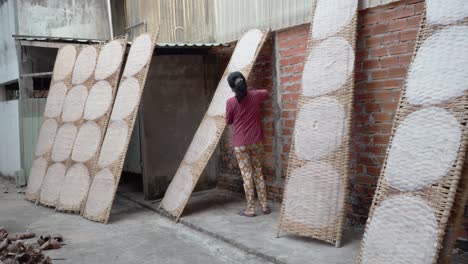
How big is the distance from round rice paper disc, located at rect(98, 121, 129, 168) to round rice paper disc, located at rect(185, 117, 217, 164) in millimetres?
872

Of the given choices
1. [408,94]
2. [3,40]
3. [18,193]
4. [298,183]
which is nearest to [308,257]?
[298,183]

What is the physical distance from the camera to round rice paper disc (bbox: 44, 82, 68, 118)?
20.1 feet

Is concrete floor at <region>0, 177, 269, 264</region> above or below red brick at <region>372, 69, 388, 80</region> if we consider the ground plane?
below

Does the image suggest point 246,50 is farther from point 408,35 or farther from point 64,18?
point 64,18

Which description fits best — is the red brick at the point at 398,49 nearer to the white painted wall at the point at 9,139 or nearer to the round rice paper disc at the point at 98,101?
the round rice paper disc at the point at 98,101

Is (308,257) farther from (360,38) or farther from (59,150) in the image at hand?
(59,150)

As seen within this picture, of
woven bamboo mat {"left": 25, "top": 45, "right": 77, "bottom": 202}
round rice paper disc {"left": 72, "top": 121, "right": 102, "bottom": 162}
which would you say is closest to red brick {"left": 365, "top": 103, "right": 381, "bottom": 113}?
round rice paper disc {"left": 72, "top": 121, "right": 102, "bottom": 162}

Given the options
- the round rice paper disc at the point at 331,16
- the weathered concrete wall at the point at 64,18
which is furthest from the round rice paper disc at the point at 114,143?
the weathered concrete wall at the point at 64,18

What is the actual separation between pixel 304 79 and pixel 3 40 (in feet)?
24.6

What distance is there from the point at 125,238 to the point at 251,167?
167 cm

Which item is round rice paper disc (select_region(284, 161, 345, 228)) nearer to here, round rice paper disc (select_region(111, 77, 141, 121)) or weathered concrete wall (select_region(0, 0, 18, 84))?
round rice paper disc (select_region(111, 77, 141, 121))

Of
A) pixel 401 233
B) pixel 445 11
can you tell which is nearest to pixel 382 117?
pixel 445 11

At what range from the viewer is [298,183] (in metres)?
3.88

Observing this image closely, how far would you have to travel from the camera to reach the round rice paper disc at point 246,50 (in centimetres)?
497
